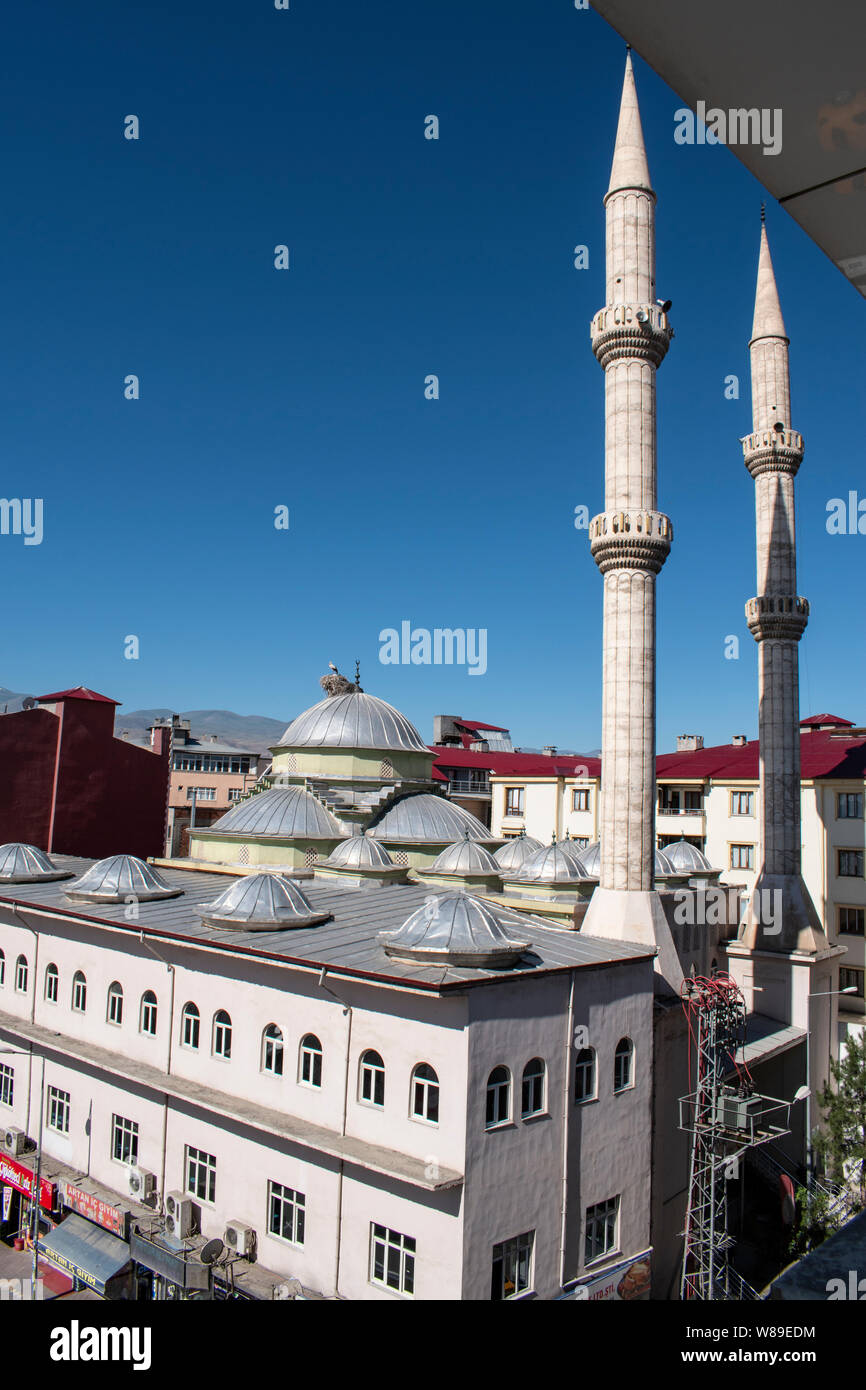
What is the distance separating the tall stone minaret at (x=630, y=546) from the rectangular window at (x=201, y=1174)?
9.15 meters

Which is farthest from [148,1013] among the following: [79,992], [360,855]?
[360,855]

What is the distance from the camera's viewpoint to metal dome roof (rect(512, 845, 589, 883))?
2427cm

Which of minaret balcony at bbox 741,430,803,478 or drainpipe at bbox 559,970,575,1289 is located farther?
minaret balcony at bbox 741,430,803,478

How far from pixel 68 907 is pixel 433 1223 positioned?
11676 mm

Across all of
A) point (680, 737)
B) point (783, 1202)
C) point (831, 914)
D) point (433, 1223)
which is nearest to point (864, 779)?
point (831, 914)

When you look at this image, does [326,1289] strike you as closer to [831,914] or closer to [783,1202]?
[783,1202]

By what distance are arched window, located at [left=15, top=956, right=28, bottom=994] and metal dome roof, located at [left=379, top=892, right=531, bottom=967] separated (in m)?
11.4

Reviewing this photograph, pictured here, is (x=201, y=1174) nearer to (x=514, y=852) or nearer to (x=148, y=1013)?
(x=148, y=1013)

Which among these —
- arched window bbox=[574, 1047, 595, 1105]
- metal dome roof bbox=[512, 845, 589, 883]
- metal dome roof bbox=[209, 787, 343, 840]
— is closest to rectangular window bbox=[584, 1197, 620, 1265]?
arched window bbox=[574, 1047, 595, 1105]

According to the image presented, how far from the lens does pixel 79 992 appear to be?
20516 mm

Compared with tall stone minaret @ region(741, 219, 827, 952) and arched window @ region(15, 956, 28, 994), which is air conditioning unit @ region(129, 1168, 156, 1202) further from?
tall stone minaret @ region(741, 219, 827, 952)

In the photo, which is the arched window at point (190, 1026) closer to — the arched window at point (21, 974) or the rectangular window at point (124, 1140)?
the rectangular window at point (124, 1140)

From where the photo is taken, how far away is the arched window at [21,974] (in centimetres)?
2208

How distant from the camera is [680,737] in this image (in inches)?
2115
